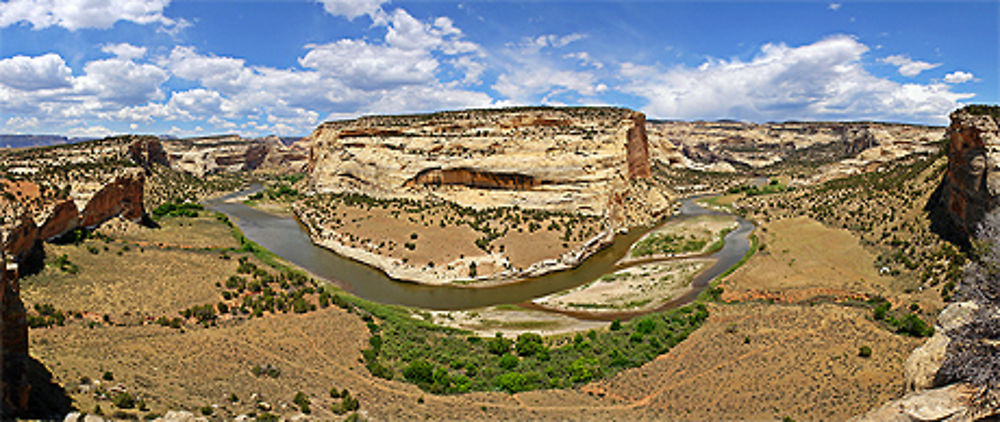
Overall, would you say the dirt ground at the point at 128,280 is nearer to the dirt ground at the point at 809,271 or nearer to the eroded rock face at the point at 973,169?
the dirt ground at the point at 809,271

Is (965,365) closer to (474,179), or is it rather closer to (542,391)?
(542,391)

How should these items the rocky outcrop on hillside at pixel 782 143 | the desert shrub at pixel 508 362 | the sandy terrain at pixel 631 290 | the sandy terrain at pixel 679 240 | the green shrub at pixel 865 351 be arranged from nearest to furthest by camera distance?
the green shrub at pixel 865 351, the desert shrub at pixel 508 362, the sandy terrain at pixel 631 290, the sandy terrain at pixel 679 240, the rocky outcrop on hillside at pixel 782 143

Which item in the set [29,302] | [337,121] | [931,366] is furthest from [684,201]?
[29,302]

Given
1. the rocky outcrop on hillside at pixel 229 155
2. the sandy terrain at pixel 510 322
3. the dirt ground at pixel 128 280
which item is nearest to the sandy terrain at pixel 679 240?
the sandy terrain at pixel 510 322

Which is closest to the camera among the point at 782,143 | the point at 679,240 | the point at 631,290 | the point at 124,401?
the point at 124,401

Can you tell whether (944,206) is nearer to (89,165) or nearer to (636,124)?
(636,124)

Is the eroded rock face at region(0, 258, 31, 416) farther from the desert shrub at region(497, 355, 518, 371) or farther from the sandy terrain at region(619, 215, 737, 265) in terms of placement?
the sandy terrain at region(619, 215, 737, 265)

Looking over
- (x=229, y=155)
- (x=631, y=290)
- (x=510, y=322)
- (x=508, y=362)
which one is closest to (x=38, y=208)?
(x=510, y=322)

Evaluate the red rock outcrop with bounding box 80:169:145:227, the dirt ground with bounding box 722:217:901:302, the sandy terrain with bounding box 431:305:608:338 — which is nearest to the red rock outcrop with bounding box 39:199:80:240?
the red rock outcrop with bounding box 80:169:145:227
